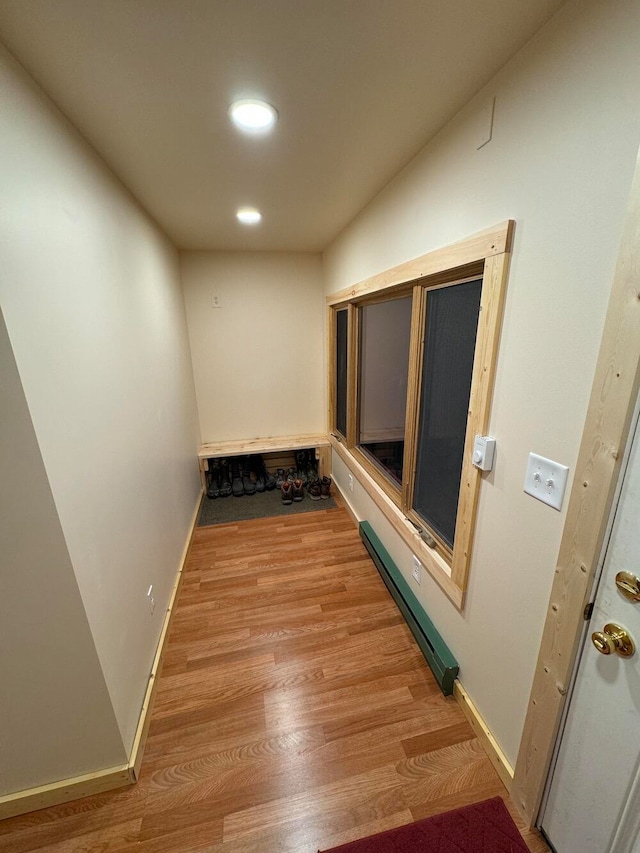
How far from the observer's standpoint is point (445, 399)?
4.99ft

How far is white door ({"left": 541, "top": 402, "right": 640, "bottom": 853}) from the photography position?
734 millimetres

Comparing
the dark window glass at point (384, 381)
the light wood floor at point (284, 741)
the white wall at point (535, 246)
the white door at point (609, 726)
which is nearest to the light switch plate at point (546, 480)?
the white wall at point (535, 246)

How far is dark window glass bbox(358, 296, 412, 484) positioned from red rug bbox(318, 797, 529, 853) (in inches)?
55.6

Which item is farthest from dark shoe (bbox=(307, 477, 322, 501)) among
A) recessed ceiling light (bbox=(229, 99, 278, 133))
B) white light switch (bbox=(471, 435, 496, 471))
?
recessed ceiling light (bbox=(229, 99, 278, 133))

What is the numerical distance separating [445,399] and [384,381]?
1032mm

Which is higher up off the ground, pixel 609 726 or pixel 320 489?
pixel 609 726

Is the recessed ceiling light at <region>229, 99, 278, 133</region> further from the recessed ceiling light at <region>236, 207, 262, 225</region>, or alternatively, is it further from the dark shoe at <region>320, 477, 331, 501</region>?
the dark shoe at <region>320, 477, 331, 501</region>

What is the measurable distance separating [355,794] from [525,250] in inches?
77.3

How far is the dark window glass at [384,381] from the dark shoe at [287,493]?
0.90 m

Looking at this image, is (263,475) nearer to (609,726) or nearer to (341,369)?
(341,369)

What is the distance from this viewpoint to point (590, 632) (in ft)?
2.74

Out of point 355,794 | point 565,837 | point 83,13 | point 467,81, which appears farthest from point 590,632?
point 83,13

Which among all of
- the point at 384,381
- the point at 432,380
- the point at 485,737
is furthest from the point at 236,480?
the point at 485,737

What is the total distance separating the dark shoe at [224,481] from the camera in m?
3.37
